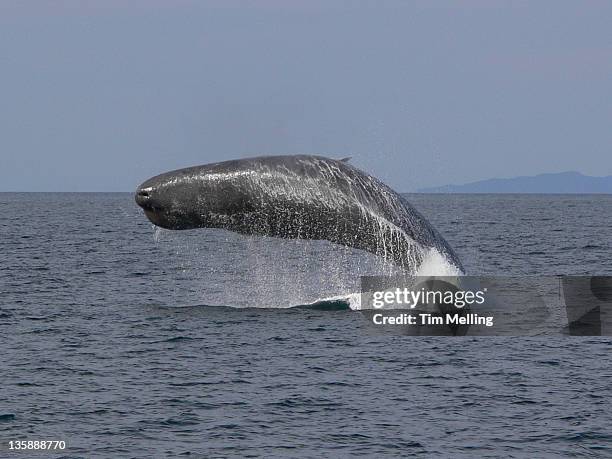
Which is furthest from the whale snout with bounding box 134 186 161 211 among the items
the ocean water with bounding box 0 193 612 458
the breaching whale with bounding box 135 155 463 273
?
the ocean water with bounding box 0 193 612 458

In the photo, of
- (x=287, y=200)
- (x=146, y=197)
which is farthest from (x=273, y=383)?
(x=146, y=197)

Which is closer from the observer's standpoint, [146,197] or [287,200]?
[287,200]

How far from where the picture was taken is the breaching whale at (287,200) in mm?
20750

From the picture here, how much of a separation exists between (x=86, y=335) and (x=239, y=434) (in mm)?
11364

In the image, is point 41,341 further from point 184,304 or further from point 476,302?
point 476,302

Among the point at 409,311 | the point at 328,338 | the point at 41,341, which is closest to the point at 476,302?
the point at 409,311

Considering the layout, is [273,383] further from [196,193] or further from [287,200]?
[196,193]

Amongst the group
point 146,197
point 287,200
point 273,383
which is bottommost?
point 273,383

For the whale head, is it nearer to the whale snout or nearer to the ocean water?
the whale snout

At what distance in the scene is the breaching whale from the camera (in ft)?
68.1

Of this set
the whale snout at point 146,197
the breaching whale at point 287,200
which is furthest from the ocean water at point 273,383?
the breaching whale at point 287,200

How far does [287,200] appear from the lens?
2073 cm

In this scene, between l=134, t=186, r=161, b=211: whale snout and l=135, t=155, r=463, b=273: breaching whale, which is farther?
l=134, t=186, r=161, b=211: whale snout

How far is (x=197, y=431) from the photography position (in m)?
20.0
